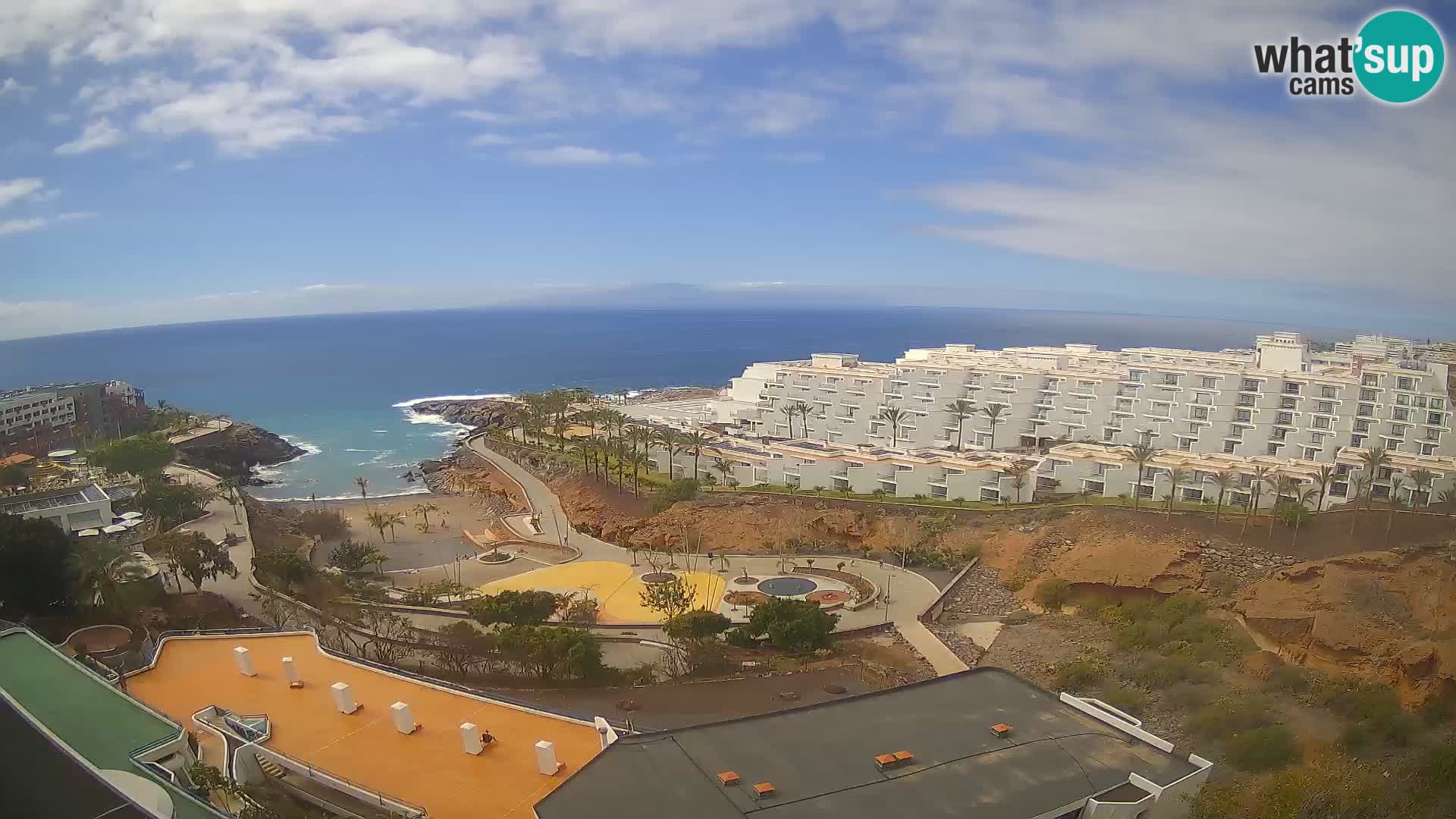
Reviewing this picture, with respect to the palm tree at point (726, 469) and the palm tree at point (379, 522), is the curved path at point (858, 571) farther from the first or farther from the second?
the palm tree at point (726, 469)

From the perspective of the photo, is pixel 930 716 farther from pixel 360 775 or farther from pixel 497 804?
pixel 360 775

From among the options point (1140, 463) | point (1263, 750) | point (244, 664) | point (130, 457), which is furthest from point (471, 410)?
point (1263, 750)

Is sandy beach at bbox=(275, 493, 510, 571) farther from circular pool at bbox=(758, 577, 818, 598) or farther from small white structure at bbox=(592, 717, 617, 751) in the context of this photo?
small white structure at bbox=(592, 717, 617, 751)

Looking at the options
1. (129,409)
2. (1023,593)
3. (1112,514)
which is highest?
(129,409)

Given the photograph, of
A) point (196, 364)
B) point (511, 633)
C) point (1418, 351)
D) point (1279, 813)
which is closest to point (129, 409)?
point (511, 633)

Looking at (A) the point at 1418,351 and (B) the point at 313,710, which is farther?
(A) the point at 1418,351

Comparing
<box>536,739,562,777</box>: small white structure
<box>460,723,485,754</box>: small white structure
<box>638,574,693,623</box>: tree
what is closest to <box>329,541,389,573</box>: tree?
<box>638,574,693,623</box>: tree

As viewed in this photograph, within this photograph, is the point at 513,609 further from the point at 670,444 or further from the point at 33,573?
the point at 670,444
